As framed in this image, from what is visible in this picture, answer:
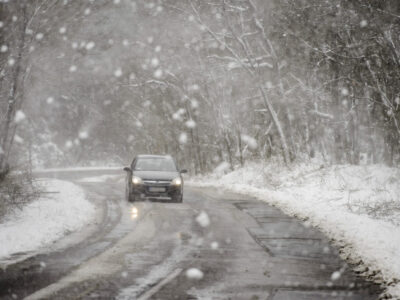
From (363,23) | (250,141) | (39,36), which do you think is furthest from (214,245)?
(250,141)

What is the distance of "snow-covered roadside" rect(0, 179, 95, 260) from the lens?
9391 millimetres

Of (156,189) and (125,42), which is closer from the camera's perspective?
(156,189)

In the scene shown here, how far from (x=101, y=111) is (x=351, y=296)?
49288 mm

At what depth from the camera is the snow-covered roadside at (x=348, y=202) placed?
8.39 meters

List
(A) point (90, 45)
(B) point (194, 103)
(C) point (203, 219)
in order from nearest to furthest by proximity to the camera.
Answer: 1. (C) point (203, 219)
2. (A) point (90, 45)
3. (B) point (194, 103)

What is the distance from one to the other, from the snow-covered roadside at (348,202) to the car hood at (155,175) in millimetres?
3470

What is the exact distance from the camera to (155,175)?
18594 millimetres

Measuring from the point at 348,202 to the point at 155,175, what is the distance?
6.39 metres

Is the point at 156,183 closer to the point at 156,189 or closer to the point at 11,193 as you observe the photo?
the point at 156,189

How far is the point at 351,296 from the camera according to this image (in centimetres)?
629

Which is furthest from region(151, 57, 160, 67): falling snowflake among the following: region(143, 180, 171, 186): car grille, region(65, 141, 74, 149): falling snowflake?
region(65, 141, 74, 149): falling snowflake

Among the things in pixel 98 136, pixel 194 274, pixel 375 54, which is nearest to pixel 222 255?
pixel 194 274

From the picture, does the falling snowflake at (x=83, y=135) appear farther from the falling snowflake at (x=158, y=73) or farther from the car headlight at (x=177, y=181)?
the car headlight at (x=177, y=181)

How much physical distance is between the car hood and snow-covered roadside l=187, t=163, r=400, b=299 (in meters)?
3.47
